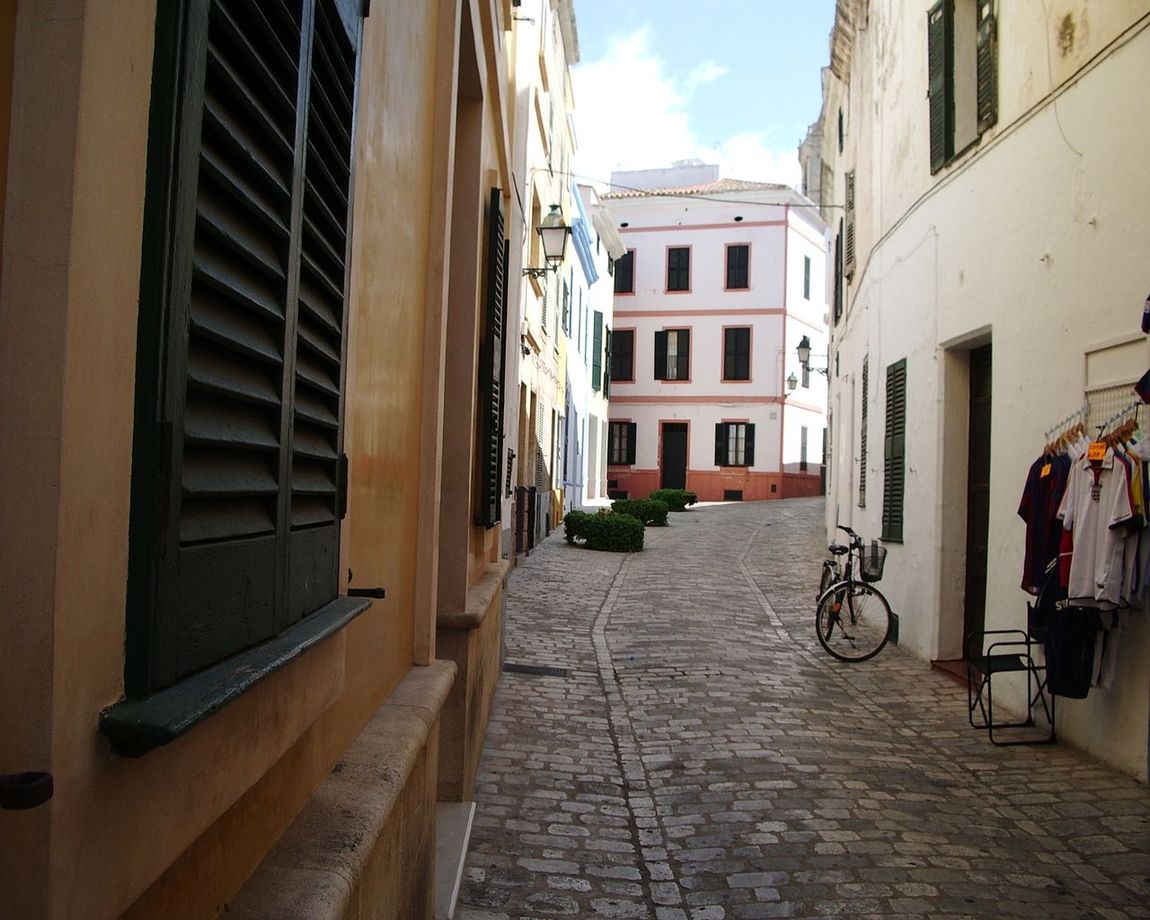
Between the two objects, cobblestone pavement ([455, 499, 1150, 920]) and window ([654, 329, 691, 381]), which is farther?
window ([654, 329, 691, 381])

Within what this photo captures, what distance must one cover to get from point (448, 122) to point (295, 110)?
2.34 meters

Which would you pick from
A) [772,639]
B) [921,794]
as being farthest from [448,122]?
[772,639]

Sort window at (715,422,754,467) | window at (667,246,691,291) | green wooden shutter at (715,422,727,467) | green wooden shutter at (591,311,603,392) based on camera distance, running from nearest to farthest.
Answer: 1. green wooden shutter at (591,311,603,392)
2. window at (715,422,754,467)
3. green wooden shutter at (715,422,727,467)
4. window at (667,246,691,291)

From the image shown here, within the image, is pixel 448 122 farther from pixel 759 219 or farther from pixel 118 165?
pixel 759 219

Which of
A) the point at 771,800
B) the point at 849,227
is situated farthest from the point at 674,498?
the point at 771,800

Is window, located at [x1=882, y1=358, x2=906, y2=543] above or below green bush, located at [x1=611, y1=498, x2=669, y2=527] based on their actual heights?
above

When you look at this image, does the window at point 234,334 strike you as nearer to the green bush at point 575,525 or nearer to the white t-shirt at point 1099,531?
the white t-shirt at point 1099,531

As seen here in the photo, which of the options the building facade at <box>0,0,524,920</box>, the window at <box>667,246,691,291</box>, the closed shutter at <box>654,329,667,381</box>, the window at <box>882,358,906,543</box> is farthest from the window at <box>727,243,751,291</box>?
the building facade at <box>0,0,524,920</box>

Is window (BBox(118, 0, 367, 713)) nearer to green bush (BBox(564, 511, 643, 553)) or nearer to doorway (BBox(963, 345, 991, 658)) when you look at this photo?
doorway (BBox(963, 345, 991, 658))

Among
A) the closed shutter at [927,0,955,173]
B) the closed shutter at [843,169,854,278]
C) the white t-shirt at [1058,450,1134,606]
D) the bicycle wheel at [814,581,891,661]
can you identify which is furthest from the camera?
the closed shutter at [843,169,854,278]

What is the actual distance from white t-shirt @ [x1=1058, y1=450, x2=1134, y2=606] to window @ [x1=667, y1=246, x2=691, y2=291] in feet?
110

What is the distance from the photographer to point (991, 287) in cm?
766

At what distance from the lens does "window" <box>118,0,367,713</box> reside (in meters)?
1.18

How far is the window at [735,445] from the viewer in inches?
1484
